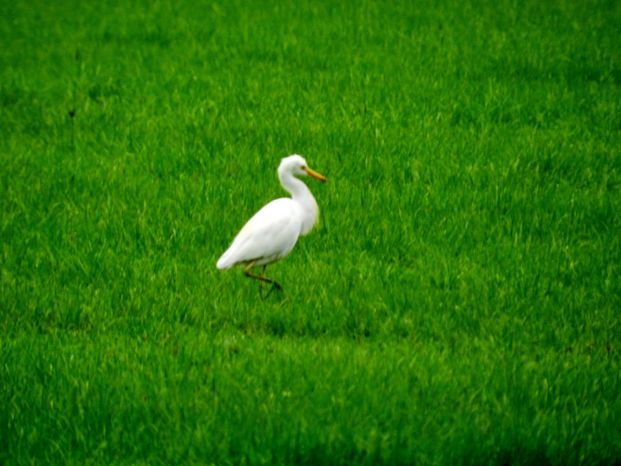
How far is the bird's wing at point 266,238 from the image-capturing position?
730 cm

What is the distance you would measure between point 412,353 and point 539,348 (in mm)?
827

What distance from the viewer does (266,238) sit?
7.30 m

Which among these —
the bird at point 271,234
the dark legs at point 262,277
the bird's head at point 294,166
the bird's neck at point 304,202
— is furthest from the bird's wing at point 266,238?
the bird's head at point 294,166

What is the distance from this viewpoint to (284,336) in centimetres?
677

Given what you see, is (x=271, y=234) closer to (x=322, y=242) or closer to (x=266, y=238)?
(x=266, y=238)

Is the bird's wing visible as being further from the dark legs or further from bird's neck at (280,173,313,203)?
bird's neck at (280,173,313,203)

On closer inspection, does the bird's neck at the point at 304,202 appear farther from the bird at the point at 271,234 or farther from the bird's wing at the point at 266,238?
the bird's wing at the point at 266,238

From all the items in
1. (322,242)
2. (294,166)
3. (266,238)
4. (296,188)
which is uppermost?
(294,166)

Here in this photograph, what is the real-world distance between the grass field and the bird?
0.25 meters

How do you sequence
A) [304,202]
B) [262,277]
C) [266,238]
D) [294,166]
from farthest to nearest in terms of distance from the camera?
[294,166] < [304,202] < [262,277] < [266,238]

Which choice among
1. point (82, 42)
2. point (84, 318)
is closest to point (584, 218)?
point (84, 318)

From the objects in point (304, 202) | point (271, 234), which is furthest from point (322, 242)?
point (271, 234)

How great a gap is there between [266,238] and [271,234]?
0.05 meters

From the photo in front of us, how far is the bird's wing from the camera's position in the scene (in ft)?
24.0
